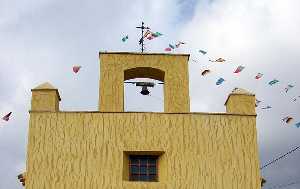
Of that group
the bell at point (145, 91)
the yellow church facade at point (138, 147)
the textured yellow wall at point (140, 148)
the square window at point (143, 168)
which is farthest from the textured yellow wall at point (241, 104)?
the square window at point (143, 168)

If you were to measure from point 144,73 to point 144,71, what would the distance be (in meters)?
0.20

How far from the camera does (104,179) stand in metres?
15.8

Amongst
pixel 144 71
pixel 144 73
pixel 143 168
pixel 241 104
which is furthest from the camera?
pixel 144 73

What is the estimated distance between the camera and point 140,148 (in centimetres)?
1611

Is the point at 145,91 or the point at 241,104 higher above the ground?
the point at 145,91

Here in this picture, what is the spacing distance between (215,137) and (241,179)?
53.6 inches

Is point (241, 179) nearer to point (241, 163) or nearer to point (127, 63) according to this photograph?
point (241, 163)

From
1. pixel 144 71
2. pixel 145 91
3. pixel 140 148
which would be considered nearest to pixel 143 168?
pixel 140 148

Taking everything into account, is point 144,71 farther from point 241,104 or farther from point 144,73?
point 241,104

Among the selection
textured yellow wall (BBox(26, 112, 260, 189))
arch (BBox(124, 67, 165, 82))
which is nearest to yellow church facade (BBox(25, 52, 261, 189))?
textured yellow wall (BBox(26, 112, 260, 189))

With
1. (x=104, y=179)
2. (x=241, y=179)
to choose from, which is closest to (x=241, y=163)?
(x=241, y=179)

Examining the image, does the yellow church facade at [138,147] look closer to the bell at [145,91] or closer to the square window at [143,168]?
the square window at [143,168]

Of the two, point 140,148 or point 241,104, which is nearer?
point 140,148

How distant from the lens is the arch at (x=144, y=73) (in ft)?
57.8
